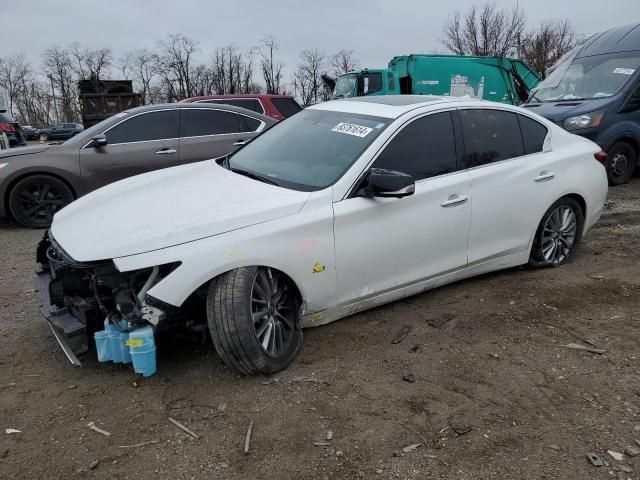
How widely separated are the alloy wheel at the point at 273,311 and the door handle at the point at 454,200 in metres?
1.32

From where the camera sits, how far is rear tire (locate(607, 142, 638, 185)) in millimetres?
8414

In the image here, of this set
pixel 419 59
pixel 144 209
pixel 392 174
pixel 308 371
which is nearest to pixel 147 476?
pixel 308 371

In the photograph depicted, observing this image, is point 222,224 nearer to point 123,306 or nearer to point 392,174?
point 123,306

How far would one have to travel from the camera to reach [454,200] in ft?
12.8

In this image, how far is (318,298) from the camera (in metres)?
3.39

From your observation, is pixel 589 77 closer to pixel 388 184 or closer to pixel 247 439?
pixel 388 184

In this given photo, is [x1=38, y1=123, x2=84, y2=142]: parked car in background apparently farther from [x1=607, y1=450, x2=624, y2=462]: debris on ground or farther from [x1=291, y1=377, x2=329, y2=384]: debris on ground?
[x1=607, y1=450, x2=624, y2=462]: debris on ground

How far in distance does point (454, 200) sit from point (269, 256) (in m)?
1.55

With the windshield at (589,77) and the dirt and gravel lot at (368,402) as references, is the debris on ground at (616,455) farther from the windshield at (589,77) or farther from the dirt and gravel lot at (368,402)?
the windshield at (589,77)

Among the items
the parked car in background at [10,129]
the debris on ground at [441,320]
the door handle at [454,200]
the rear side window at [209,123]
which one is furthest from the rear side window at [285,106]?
the parked car in background at [10,129]

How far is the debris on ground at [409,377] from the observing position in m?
3.13

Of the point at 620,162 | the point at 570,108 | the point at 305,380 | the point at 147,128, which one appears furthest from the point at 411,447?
the point at 620,162

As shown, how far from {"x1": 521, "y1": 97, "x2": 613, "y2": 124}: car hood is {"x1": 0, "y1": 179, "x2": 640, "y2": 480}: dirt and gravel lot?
4935 millimetres

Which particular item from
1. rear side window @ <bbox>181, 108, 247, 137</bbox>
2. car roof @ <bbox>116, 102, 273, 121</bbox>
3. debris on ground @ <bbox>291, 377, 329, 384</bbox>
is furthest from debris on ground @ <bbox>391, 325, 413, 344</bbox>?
car roof @ <bbox>116, 102, 273, 121</bbox>
